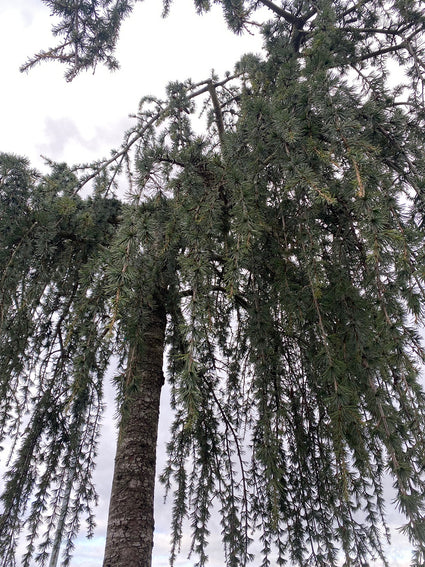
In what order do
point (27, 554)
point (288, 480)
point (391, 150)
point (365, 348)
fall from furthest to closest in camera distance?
point (27, 554) < point (288, 480) < point (391, 150) < point (365, 348)

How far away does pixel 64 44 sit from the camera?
2324mm

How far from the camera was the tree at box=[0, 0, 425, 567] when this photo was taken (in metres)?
1.19

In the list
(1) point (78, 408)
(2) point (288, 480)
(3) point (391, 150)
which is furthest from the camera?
(1) point (78, 408)

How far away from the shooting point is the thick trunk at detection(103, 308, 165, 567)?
1.73 metres

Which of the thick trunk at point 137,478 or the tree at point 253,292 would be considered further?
the thick trunk at point 137,478

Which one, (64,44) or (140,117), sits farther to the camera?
(140,117)

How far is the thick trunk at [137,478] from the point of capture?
5.66ft

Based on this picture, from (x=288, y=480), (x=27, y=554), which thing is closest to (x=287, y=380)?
(x=288, y=480)

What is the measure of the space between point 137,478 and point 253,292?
1.08m

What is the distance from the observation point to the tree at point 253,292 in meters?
1.19

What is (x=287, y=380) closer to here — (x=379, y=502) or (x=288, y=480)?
(x=288, y=480)

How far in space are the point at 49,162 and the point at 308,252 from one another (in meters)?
1.95

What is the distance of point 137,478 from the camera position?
192cm

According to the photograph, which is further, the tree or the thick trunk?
the thick trunk
